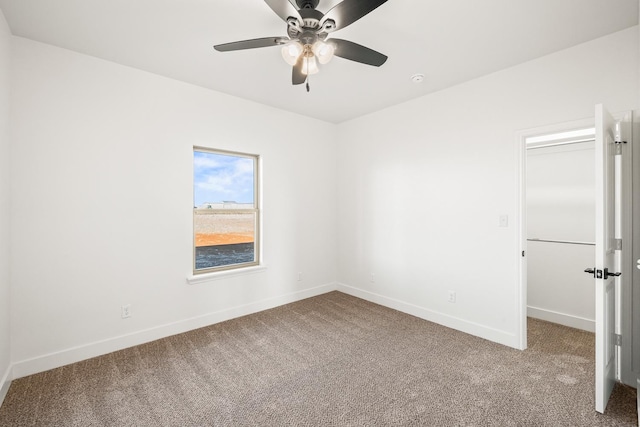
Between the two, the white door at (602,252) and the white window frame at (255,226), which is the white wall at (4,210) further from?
the white door at (602,252)

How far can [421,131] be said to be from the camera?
146 inches

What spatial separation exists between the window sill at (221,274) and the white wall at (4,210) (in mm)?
1412

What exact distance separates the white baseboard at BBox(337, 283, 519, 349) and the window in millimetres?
1715

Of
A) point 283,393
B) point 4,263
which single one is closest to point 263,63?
point 4,263

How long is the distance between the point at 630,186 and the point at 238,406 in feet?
11.0

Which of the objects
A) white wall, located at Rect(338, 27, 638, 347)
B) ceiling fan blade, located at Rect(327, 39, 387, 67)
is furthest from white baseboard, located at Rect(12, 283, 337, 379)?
ceiling fan blade, located at Rect(327, 39, 387, 67)

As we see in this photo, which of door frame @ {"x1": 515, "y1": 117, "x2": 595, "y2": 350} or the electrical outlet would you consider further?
the electrical outlet

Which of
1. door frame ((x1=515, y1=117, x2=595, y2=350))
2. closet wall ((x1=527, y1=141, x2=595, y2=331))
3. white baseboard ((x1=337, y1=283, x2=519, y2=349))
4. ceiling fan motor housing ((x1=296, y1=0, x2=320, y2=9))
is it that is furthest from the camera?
closet wall ((x1=527, y1=141, x2=595, y2=331))

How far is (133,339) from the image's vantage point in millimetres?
2951

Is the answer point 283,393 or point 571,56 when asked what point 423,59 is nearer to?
point 571,56

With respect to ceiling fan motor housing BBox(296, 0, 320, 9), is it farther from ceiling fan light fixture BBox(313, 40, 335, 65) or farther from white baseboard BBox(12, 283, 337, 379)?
white baseboard BBox(12, 283, 337, 379)

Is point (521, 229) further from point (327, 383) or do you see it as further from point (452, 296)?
point (327, 383)

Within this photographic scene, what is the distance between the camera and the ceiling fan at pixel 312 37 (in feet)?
5.41

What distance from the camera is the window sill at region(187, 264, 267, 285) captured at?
3.35m
